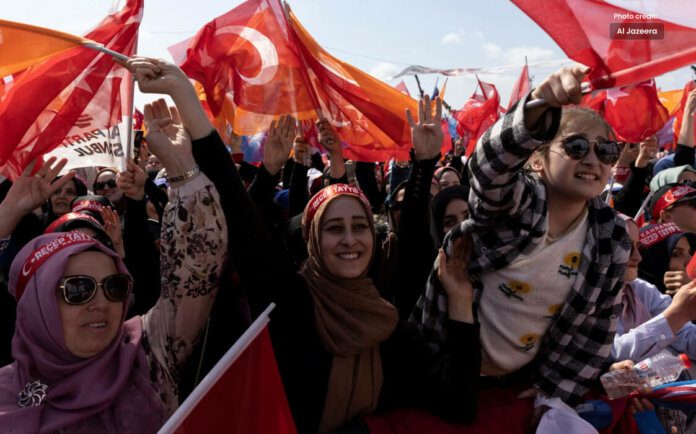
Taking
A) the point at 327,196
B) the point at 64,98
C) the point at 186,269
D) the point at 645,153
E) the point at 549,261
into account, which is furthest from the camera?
the point at 645,153

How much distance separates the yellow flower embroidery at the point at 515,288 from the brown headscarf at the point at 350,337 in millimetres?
380

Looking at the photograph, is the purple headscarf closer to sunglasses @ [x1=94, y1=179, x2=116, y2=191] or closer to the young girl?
the young girl

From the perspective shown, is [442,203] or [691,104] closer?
[442,203]

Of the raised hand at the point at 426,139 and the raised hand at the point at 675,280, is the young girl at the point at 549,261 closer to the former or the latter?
the raised hand at the point at 426,139

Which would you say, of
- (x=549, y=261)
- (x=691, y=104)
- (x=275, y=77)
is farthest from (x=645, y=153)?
(x=549, y=261)

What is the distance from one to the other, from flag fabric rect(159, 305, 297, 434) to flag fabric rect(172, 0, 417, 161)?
221cm

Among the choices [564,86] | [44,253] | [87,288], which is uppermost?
[564,86]

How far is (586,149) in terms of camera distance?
1.73 metres

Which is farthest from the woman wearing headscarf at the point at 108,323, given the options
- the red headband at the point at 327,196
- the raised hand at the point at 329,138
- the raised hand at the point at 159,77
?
the raised hand at the point at 329,138

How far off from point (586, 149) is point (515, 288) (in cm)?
50

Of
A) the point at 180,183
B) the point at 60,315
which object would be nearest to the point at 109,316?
the point at 60,315

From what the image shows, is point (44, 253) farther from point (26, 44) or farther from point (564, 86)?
point (564, 86)

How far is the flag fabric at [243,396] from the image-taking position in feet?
4.18

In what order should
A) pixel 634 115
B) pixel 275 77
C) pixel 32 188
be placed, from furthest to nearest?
pixel 634 115 < pixel 275 77 < pixel 32 188
